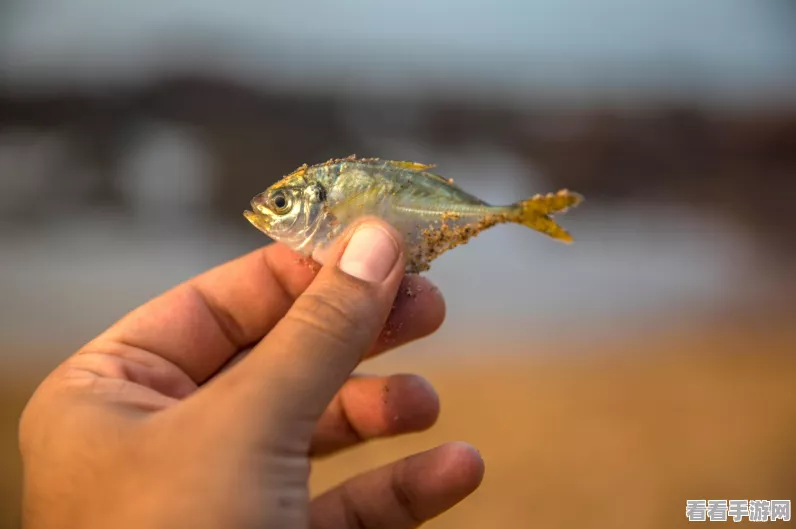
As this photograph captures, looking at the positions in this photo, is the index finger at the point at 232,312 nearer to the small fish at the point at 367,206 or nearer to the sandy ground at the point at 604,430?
the small fish at the point at 367,206

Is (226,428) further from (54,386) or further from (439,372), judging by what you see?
(439,372)

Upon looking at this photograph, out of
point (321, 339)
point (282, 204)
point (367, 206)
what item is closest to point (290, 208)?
point (282, 204)

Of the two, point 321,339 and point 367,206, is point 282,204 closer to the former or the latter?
point 367,206

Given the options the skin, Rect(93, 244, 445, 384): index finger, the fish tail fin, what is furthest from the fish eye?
the fish tail fin

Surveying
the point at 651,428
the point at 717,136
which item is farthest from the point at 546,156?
the point at 651,428

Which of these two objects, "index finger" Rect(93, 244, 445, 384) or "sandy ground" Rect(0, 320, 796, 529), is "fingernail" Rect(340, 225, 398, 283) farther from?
"sandy ground" Rect(0, 320, 796, 529)

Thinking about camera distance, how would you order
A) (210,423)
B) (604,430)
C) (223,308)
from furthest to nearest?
(604,430) → (223,308) → (210,423)

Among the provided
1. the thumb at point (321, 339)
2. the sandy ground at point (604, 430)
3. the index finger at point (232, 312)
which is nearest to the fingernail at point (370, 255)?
the thumb at point (321, 339)
